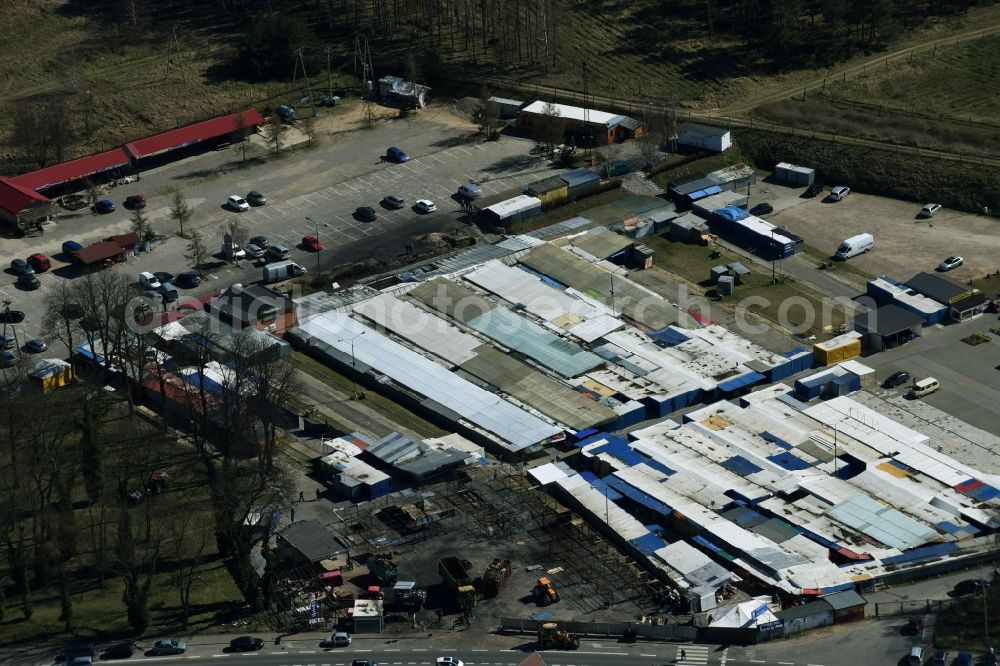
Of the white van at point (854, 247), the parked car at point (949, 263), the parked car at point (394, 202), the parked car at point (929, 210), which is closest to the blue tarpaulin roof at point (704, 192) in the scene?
the white van at point (854, 247)

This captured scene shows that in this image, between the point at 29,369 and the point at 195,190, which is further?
the point at 195,190

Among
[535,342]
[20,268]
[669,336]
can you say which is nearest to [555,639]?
[535,342]

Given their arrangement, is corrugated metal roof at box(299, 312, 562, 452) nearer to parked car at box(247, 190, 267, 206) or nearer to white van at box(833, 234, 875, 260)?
parked car at box(247, 190, 267, 206)

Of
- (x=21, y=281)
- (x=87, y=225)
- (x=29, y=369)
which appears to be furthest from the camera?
(x=87, y=225)

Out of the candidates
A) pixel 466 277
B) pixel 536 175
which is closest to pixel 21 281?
pixel 466 277

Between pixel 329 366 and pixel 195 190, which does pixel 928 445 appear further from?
pixel 195 190

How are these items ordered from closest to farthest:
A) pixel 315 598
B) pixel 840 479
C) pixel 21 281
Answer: pixel 315 598 → pixel 840 479 → pixel 21 281
